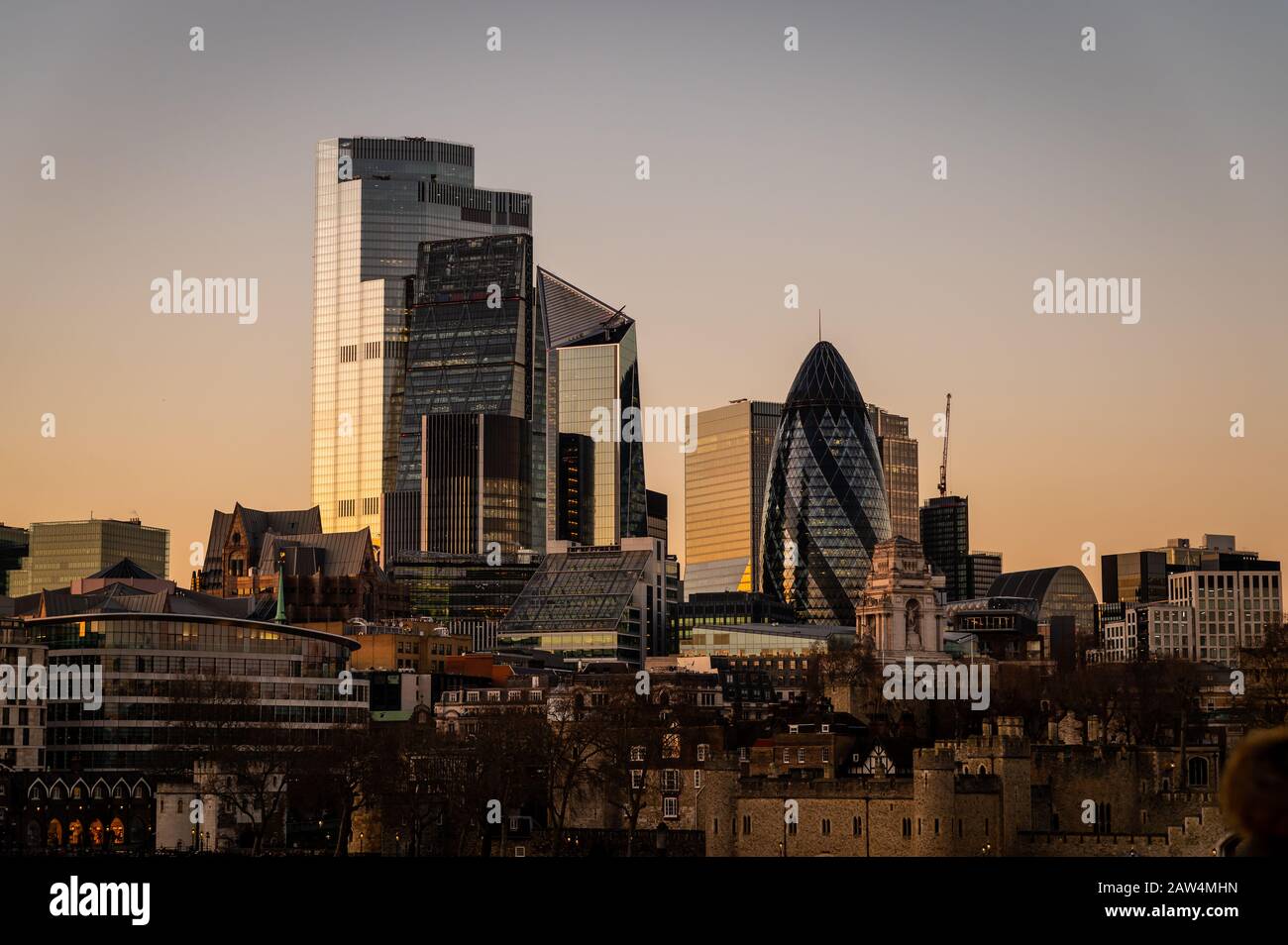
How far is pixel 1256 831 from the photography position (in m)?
19.0

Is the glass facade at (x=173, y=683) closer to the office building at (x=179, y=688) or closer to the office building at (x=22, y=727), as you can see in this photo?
the office building at (x=179, y=688)

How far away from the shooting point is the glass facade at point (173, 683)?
150 meters

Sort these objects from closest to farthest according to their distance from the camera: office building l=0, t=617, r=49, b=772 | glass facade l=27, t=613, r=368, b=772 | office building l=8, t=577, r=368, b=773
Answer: office building l=0, t=617, r=49, b=772 < office building l=8, t=577, r=368, b=773 < glass facade l=27, t=613, r=368, b=772

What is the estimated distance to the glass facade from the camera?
492 feet

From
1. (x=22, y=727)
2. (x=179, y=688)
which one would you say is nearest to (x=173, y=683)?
(x=179, y=688)

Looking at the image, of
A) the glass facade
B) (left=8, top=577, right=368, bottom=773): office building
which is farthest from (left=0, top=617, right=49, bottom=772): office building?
the glass facade

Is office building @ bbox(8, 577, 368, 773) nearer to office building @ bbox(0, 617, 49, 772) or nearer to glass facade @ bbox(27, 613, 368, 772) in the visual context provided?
glass facade @ bbox(27, 613, 368, 772)

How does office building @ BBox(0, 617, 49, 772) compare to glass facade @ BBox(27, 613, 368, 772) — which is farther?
glass facade @ BBox(27, 613, 368, 772)

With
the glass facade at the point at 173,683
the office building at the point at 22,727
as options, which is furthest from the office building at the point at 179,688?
the office building at the point at 22,727

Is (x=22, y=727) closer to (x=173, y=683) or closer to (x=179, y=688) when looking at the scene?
(x=179, y=688)

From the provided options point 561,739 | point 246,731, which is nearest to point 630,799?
point 561,739

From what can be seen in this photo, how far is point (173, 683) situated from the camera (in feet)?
513
